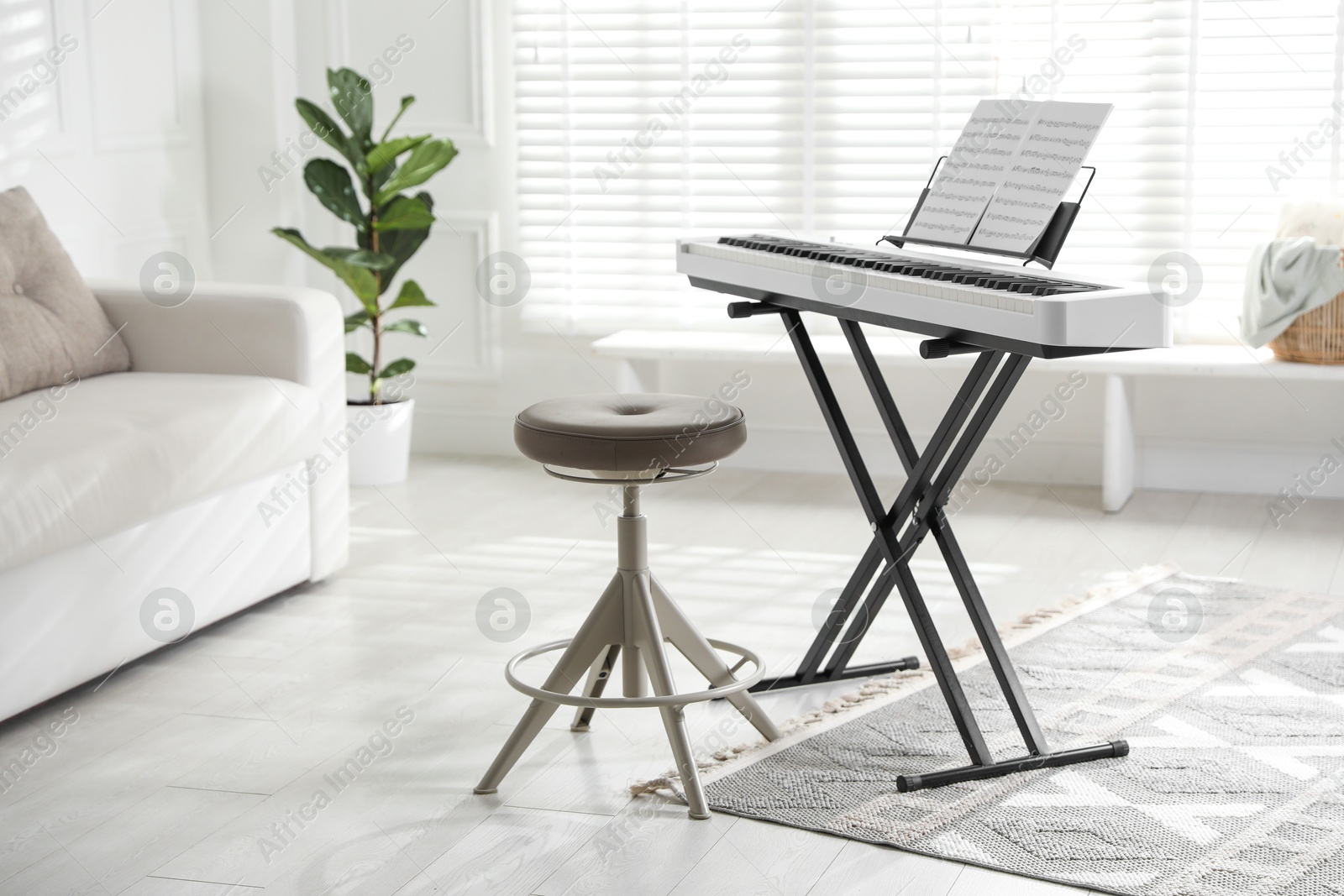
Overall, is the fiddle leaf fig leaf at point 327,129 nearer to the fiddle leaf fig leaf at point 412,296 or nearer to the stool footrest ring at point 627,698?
the fiddle leaf fig leaf at point 412,296

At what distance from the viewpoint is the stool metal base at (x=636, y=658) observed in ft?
7.61

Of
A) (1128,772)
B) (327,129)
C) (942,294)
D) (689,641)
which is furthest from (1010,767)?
(327,129)

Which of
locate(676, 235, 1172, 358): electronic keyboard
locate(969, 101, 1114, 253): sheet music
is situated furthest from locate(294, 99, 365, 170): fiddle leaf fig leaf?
locate(969, 101, 1114, 253): sheet music

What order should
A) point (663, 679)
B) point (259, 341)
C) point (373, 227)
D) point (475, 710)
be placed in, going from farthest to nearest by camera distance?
point (373, 227), point (259, 341), point (475, 710), point (663, 679)

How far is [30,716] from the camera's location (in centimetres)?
272

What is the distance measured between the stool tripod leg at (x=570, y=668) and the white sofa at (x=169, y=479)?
0.91 metres

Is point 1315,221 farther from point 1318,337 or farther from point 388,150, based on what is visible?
point 388,150

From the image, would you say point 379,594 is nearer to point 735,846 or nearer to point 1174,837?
point 735,846

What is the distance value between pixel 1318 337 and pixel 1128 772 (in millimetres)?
2002

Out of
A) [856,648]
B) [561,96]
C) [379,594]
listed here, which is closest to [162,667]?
[379,594]

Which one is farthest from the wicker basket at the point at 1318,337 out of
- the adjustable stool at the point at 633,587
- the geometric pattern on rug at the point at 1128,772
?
the adjustable stool at the point at 633,587

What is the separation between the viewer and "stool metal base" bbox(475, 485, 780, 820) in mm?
2320

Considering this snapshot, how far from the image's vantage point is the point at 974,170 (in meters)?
2.54

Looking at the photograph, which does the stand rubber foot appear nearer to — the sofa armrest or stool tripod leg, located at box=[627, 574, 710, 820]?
stool tripod leg, located at box=[627, 574, 710, 820]
